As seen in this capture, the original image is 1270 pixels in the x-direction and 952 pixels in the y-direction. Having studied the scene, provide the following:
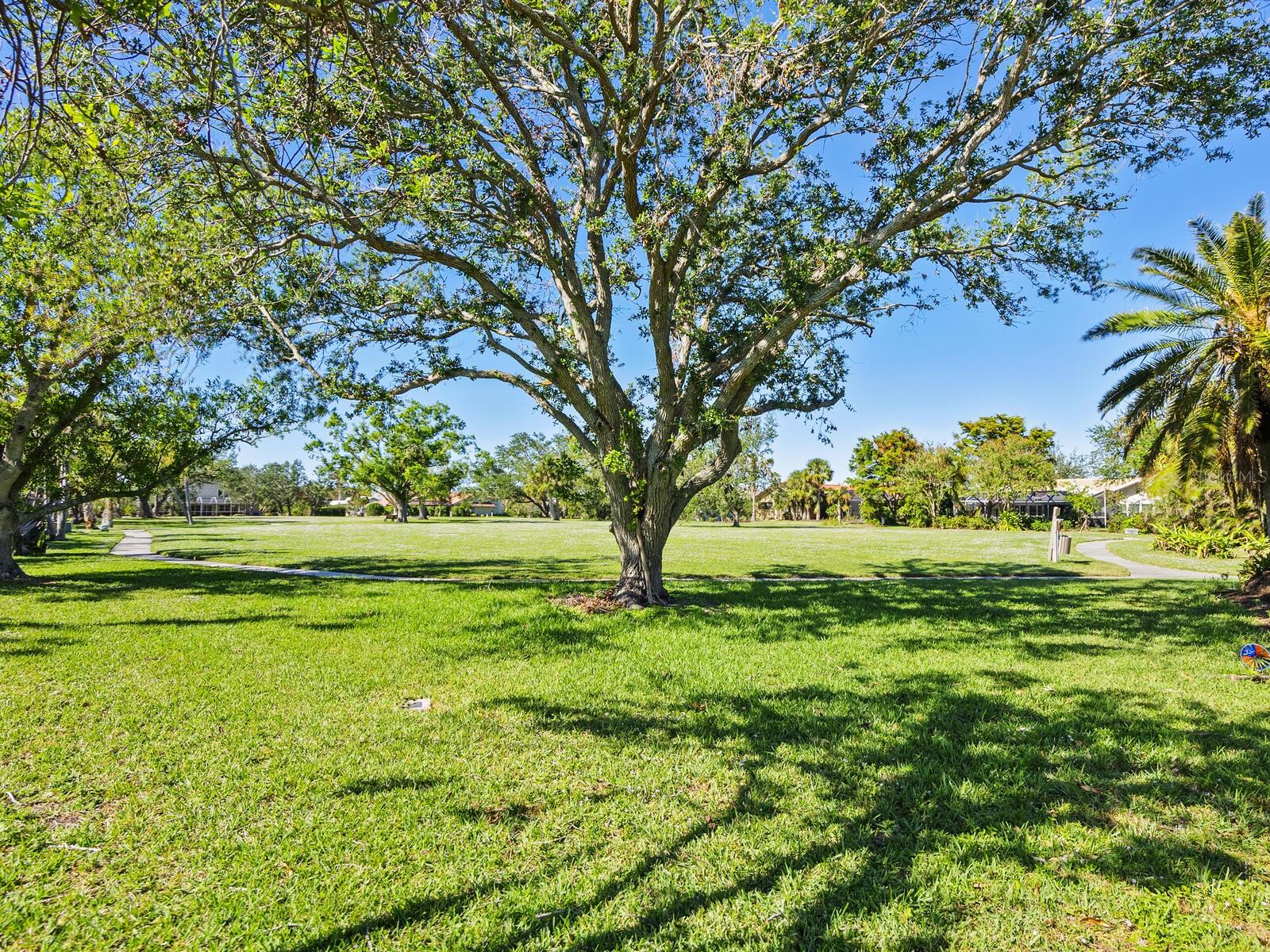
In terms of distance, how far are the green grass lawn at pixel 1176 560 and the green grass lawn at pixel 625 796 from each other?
14.2m

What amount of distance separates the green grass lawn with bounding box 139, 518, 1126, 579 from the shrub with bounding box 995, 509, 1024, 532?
14937 millimetres

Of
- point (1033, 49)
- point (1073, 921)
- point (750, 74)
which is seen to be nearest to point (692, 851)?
point (1073, 921)

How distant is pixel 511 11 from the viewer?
5840 millimetres

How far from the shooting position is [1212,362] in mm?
12805

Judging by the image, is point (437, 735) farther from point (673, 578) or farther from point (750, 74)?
point (673, 578)

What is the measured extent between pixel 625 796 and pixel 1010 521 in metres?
55.2

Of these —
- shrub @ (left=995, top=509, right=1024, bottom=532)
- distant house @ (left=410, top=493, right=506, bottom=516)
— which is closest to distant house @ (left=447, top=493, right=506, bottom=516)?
distant house @ (left=410, top=493, right=506, bottom=516)

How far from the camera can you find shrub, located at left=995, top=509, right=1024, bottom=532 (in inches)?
1951

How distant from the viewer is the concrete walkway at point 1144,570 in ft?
56.0

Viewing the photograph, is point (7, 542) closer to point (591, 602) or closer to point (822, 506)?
point (591, 602)

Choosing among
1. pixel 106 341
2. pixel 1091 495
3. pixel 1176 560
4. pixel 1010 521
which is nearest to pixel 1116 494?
pixel 1091 495

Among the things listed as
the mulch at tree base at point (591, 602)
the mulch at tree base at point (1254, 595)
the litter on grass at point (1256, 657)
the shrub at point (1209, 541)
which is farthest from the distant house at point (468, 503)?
the litter on grass at point (1256, 657)

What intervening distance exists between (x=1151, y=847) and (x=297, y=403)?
1444cm

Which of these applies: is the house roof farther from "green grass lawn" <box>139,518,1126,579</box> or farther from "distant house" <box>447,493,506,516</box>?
"distant house" <box>447,493,506,516</box>
